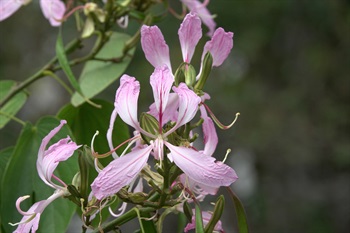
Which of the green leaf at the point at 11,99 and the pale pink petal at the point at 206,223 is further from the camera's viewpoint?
the green leaf at the point at 11,99

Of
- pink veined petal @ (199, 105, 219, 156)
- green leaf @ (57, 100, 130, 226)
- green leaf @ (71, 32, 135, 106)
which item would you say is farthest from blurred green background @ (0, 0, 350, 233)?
pink veined petal @ (199, 105, 219, 156)

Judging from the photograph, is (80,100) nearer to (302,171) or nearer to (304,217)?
(304,217)

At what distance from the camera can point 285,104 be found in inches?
146

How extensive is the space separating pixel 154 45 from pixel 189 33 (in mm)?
29

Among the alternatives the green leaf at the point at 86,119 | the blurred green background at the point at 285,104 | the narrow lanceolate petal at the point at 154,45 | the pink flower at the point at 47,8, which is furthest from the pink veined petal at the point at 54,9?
the blurred green background at the point at 285,104

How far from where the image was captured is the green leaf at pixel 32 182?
656 millimetres

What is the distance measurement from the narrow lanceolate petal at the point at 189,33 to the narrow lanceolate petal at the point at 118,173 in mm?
96

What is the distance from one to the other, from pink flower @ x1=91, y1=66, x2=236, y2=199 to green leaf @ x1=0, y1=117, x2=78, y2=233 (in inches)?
5.8

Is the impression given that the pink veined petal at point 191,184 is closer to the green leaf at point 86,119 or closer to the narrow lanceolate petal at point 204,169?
the narrow lanceolate petal at point 204,169

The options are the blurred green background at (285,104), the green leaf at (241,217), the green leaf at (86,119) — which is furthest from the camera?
the blurred green background at (285,104)

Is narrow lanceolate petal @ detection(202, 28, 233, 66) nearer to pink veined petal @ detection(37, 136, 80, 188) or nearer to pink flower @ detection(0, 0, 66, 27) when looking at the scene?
pink veined petal @ detection(37, 136, 80, 188)

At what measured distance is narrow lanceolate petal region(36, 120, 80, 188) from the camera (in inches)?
21.6

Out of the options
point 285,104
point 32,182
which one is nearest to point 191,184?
point 32,182

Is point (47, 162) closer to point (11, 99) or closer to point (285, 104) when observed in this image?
point (11, 99)
